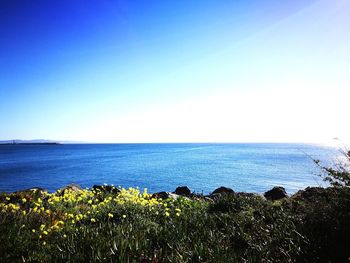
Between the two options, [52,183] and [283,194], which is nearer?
[283,194]

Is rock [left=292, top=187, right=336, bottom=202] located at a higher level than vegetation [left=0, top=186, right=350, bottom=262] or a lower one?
lower

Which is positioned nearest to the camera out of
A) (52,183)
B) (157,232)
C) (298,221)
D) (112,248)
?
(112,248)

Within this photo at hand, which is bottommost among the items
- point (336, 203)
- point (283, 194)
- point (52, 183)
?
point (52, 183)

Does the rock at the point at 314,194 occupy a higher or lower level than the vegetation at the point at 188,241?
lower

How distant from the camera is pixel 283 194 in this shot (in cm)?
1595

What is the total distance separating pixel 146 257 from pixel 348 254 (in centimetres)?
372

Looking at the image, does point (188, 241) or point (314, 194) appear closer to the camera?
point (188, 241)

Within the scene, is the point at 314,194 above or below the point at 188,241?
below

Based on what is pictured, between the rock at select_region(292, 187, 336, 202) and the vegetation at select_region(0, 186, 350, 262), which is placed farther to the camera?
the rock at select_region(292, 187, 336, 202)

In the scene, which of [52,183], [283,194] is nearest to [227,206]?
[283,194]

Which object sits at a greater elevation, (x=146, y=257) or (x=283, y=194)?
(x=146, y=257)

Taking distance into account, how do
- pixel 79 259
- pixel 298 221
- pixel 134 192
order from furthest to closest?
pixel 134 192, pixel 298 221, pixel 79 259

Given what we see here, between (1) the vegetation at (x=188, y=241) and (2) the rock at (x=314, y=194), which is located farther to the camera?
(2) the rock at (x=314, y=194)

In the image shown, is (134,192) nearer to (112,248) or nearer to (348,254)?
(112,248)
